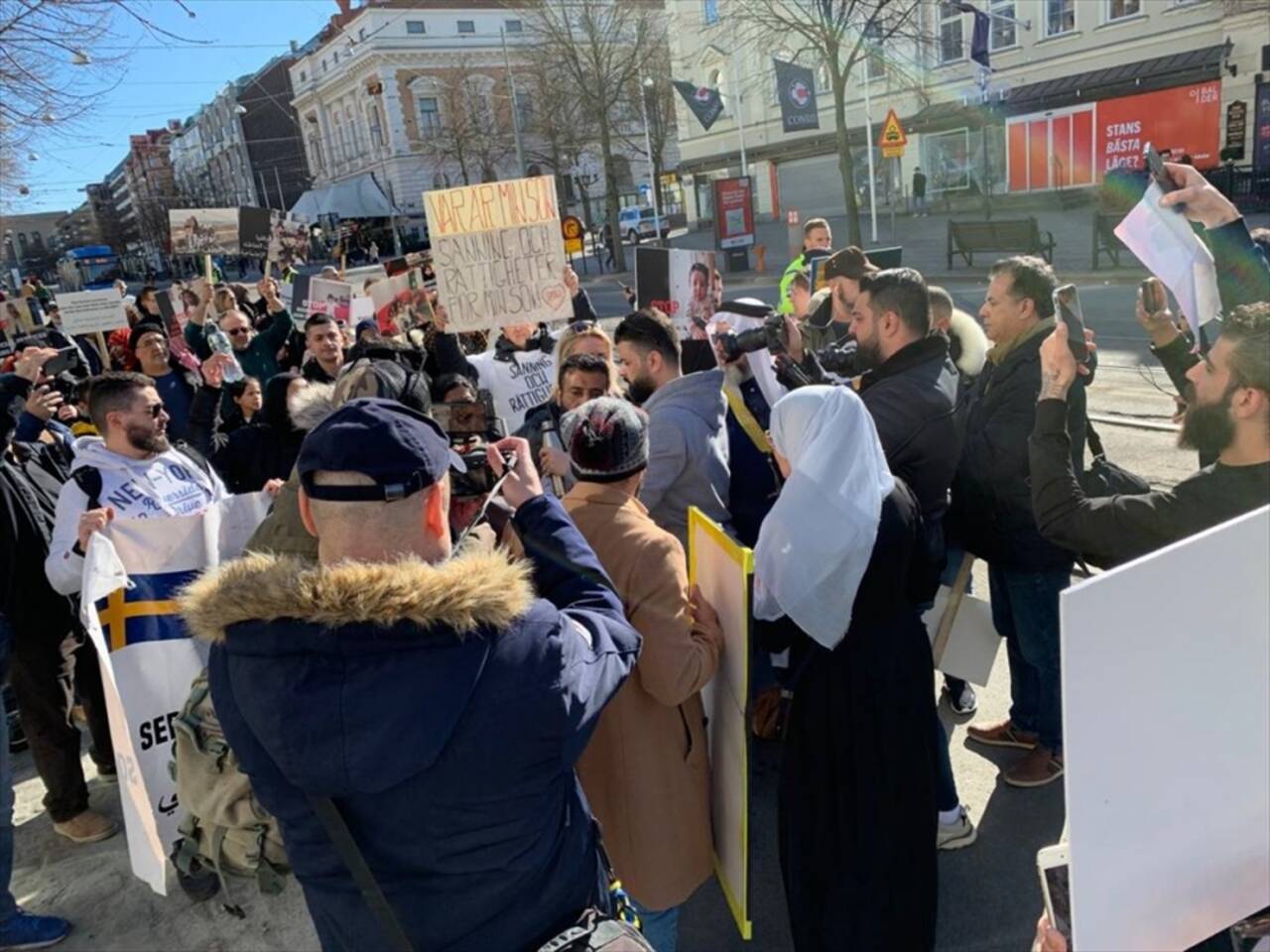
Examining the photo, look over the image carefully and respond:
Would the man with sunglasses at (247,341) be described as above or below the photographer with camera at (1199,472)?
above

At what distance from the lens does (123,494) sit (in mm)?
3125

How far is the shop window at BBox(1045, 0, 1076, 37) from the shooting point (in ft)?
90.0

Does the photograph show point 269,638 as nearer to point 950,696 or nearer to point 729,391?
point 729,391

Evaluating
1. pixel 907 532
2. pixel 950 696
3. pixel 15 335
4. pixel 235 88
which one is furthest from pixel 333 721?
pixel 235 88

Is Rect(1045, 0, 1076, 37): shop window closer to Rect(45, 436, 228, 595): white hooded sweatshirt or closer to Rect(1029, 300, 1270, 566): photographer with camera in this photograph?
Rect(1029, 300, 1270, 566): photographer with camera

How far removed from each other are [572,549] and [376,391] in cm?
141

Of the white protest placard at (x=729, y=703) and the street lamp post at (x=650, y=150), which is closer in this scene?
the white protest placard at (x=729, y=703)

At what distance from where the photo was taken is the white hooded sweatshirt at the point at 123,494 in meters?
2.96

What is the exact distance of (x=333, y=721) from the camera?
129cm

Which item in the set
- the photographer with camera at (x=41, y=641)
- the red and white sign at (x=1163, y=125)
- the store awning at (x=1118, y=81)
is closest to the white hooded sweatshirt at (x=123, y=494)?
the photographer with camera at (x=41, y=641)

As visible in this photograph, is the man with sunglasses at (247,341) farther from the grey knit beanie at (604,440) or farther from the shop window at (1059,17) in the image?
the shop window at (1059,17)

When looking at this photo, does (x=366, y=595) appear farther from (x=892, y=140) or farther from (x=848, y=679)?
(x=892, y=140)

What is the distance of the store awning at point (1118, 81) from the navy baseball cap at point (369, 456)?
28886mm

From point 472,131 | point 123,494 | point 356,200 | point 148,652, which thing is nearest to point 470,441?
point 148,652
